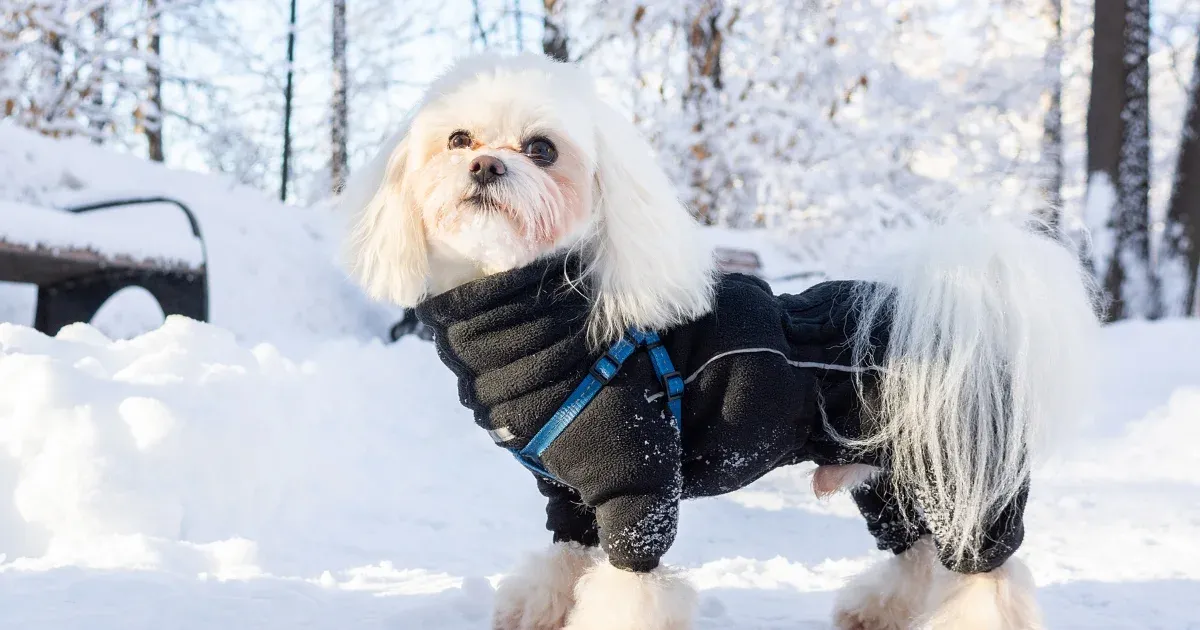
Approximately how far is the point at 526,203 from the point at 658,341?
0.38 m

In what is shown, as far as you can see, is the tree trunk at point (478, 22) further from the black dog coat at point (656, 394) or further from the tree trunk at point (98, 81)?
the black dog coat at point (656, 394)

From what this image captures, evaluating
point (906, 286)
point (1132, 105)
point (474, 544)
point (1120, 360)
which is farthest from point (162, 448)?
point (1132, 105)

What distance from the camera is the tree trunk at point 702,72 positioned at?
9.38 m

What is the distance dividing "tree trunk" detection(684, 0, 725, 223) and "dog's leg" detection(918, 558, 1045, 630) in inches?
302

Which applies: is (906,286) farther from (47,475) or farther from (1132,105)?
(1132,105)

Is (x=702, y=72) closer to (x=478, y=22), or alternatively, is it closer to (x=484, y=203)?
(x=478, y=22)

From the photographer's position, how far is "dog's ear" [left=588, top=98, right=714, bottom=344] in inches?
66.2

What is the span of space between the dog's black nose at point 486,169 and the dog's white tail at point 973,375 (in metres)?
0.84

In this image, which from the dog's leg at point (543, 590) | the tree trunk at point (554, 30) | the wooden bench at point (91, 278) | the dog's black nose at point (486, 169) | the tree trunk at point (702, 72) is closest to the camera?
the dog's black nose at point (486, 169)

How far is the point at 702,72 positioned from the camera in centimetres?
A: 958

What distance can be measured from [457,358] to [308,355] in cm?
362

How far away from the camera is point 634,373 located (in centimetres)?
167

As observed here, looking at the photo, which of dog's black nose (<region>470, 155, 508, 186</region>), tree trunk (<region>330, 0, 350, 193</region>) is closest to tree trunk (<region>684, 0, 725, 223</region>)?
tree trunk (<region>330, 0, 350, 193</region>)

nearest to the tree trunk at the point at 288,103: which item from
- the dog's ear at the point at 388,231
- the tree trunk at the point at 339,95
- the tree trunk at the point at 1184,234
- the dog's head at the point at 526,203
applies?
the tree trunk at the point at 339,95
